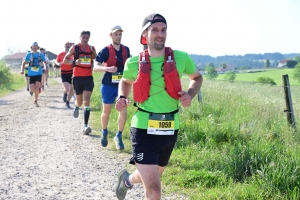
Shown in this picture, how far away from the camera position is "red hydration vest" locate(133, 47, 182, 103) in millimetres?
3328

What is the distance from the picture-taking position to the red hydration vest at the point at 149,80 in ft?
10.9

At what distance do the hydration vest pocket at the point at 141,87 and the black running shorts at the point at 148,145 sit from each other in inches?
11.9

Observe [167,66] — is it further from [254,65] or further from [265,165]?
[254,65]

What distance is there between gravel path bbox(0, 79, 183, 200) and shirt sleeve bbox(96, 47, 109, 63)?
1.63 metres

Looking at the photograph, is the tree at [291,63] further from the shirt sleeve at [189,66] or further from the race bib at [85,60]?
the shirt sleeve at [189,66]

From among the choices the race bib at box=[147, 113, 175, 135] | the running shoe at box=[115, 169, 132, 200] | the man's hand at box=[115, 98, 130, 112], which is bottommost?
the running shoe at box=[115, 169, 132, 200]

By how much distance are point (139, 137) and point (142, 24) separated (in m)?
1.07

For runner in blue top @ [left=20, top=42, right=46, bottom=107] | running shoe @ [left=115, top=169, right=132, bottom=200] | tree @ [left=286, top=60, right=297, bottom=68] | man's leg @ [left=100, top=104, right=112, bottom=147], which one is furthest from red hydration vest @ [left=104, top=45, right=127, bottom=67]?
tree @ [left=286, top=60, right=297, bottom=68]

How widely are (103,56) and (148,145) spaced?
3.55 meters

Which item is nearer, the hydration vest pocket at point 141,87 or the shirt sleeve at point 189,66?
the hydration vest pocket at point 141,87

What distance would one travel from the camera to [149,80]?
337cm

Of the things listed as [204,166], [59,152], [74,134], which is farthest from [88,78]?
[204,166]

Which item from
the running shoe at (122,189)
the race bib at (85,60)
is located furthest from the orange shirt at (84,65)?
the running shoe at (122,189)

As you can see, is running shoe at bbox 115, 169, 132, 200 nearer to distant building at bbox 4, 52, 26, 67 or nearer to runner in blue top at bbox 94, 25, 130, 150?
runner in blue top at bbox 94, 25, 130, 150
